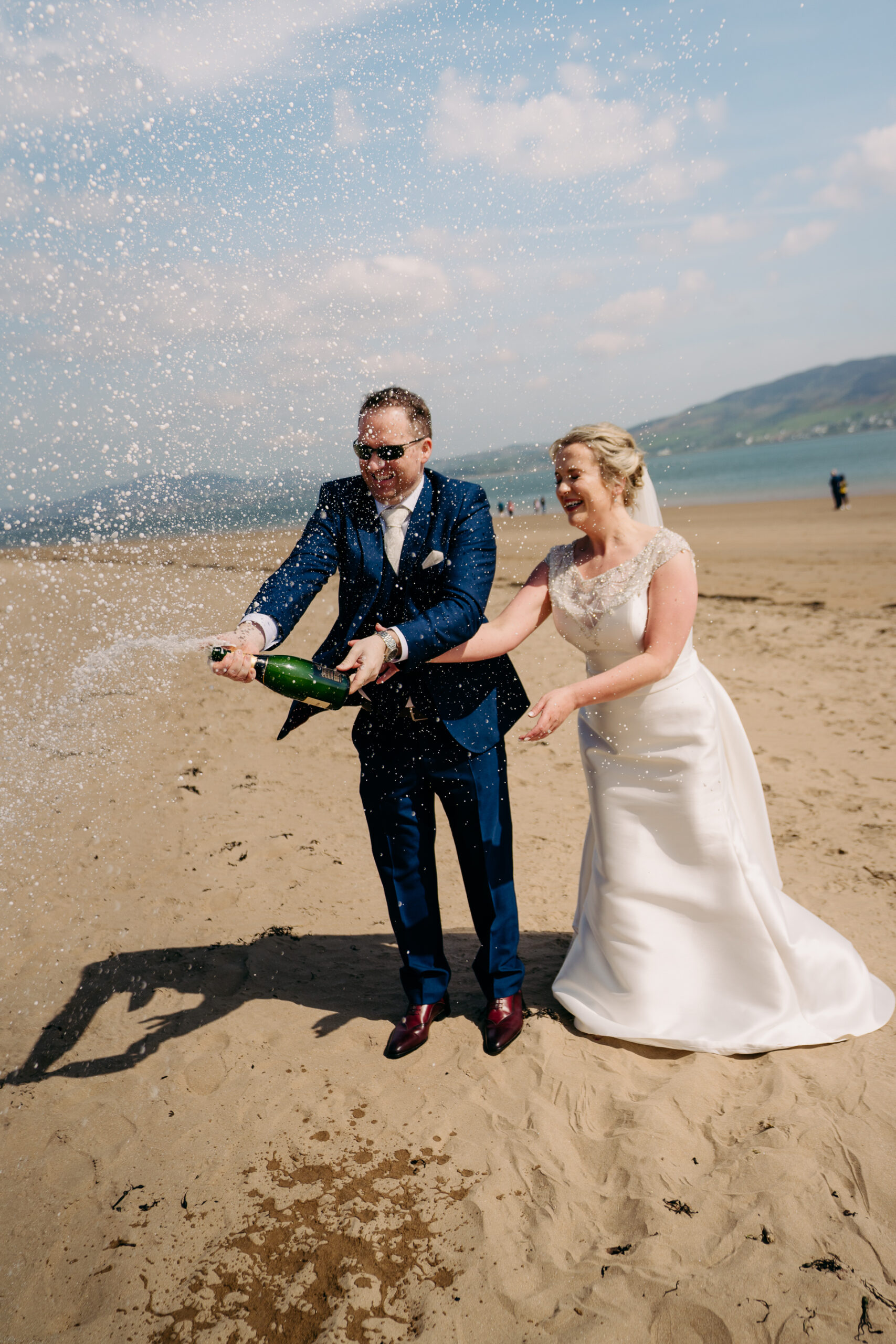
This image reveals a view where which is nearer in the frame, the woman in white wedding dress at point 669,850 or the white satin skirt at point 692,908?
the woman in white wedding dress at point 669,850

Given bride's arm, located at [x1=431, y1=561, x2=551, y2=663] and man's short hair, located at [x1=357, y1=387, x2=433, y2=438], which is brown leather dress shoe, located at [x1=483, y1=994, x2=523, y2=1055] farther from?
man's short hair, located at [x1=357, y1=387, x2=433, y2=438]

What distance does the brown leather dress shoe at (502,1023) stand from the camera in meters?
3.52

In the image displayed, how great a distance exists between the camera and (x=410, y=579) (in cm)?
323

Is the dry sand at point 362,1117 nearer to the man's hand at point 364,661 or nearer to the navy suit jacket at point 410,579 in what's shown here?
the navy suit jacket at point 410,579

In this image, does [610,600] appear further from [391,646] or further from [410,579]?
[391,646]

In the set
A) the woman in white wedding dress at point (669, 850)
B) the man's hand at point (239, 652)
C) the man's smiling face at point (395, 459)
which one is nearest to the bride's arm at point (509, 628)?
the woman in white wedding dress at point (669, 850)

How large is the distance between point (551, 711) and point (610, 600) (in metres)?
0.56

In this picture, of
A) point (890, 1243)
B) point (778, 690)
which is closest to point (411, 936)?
point (890, 1243)

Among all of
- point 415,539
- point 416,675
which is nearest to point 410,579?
point 415,539

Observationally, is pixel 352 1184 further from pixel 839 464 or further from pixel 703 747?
pixel 839 464

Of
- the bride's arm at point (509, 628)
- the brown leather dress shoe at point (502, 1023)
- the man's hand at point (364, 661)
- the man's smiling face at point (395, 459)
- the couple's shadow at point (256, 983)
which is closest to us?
the man's hand at point (364, 661)

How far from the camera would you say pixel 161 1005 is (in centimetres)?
414

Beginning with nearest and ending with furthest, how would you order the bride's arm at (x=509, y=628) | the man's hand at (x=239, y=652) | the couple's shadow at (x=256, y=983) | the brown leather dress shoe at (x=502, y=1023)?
the man's hand at (x=239, y=652) < the bride's arm at (x=509, y=628) < the brown leather dress shoe at (x=502, y=1023) < the couple's shadow at (x=256, y=983)

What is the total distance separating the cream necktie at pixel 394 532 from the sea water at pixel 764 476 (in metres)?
0.36
